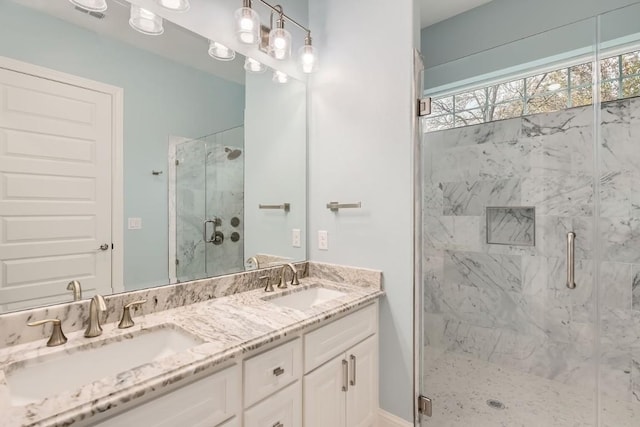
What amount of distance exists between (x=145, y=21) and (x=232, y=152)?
71cm

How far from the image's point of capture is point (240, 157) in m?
1.83

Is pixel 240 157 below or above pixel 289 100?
below

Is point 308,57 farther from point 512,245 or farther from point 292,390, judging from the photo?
point 512,245

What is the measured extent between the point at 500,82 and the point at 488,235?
119 cm

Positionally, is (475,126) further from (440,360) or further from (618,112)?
(440,360)

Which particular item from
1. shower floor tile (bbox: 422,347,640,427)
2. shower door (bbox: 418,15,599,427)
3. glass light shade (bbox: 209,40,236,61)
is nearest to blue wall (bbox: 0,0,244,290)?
glass light shade (bbox: 209,40,236,61)

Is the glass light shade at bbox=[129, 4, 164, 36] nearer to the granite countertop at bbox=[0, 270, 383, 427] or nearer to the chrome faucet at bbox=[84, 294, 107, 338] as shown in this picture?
the chrome faucet at bbox=[84, 294, 107, 338]

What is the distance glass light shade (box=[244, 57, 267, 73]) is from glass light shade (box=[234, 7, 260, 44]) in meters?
0.15

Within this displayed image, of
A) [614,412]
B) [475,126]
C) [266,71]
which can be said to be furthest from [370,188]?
[614,412]

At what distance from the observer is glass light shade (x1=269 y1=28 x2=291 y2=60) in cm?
177

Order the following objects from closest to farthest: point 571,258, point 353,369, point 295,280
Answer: point 353,369, point 295,280, point 571,258

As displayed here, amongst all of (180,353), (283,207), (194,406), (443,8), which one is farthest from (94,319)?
(443,8)

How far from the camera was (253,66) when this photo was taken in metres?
1.83

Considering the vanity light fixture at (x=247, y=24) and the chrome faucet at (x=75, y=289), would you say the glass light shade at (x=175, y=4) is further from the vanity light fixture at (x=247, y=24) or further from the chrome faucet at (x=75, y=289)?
the chrome faucet at (x=75, y=289)
